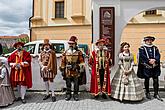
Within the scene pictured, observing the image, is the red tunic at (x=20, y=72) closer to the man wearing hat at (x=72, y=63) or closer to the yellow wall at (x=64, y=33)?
the man wearing hat at (x=72, y=63)

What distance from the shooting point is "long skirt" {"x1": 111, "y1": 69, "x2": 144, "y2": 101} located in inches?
311

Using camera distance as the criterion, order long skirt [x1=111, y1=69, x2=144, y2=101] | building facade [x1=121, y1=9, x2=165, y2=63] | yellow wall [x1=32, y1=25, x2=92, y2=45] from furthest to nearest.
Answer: yellow wall [x1=32, y1=25, x2=92, y2=45] < building facade [x1=121, y1=9, x2=165, y2=63] < long skirt [x1=111, y1=69, x2=144, y2=101]

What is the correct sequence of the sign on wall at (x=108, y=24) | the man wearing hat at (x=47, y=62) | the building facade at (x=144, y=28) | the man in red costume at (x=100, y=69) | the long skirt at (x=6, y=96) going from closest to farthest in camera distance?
the long skirt at (x=6, y=96)
the man wearing hat at (x=47, y=62)
the man in red costume at (x=100, y=69)
the sign on wall at (x=108, y=24)
the building facade at (x=144, y=28)

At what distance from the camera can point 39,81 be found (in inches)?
380

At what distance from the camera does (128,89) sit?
7941 millimetres

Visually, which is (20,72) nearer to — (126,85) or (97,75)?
(97,75)

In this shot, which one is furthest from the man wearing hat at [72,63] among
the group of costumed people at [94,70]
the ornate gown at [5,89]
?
the ornate gown at [5,89]

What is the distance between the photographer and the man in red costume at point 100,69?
823cm

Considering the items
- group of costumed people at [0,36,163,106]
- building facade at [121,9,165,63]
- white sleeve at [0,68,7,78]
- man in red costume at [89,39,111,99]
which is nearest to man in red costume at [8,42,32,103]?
group of costumed people at [0,36,163,106]

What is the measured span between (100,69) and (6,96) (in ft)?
8.57

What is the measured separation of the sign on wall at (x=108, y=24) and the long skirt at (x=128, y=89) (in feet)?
5.59

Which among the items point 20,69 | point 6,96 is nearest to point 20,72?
point 20,69

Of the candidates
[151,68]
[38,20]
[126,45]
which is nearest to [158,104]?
[151,68]

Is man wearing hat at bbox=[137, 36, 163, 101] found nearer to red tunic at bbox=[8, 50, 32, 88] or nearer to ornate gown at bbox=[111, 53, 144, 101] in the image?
ornate gown at bbox=[111, 53, 144, 101]
